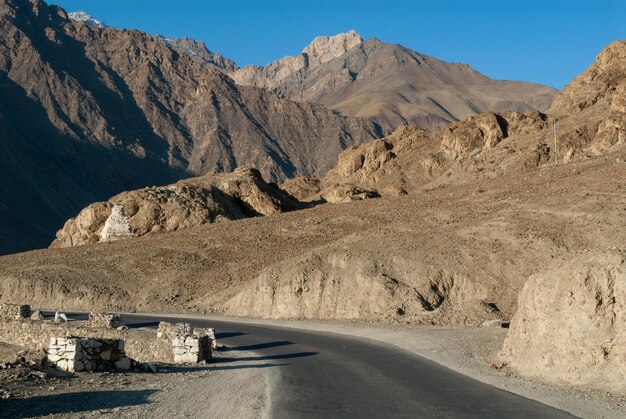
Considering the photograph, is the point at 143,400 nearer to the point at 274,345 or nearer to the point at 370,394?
the point at 370,394

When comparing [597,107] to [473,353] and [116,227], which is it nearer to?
[116,227]

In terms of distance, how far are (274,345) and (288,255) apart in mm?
25327

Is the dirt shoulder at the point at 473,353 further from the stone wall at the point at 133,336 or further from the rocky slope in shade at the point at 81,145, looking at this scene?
the rocky slope in shade at the point at 81,145

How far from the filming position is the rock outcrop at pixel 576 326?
641 inches

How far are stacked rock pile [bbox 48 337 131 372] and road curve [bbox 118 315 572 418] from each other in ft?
12.9

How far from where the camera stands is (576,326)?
17516 millimetres

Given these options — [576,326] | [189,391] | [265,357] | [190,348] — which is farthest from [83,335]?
[576,326]

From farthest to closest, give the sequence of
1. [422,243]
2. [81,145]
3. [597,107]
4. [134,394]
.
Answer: [81,145], [597,107], [422,243], [134,394]

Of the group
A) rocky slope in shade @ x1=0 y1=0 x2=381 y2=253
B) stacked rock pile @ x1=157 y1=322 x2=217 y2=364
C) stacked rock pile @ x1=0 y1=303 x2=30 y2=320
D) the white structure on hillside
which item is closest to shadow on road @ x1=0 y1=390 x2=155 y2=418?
stacked rock pile @ x1=157 y1=322 x2=217 y2=364

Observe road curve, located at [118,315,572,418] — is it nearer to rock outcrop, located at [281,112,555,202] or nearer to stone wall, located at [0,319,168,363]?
stone wall, located at [0,319,168,363]

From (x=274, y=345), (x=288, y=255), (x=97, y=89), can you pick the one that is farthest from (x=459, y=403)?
(x=97, y=89)

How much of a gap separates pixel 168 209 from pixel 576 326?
176 feet

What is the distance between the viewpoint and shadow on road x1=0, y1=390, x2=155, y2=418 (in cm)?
1316

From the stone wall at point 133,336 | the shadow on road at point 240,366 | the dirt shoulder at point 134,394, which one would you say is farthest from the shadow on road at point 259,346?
the dirt shoulder at point 134,394
